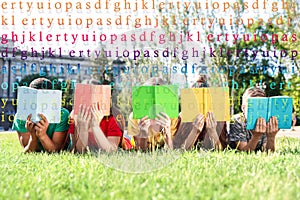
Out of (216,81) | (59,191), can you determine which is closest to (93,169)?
(59,191)

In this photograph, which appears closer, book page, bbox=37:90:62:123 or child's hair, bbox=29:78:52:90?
book page, bbox=37:90:62:123

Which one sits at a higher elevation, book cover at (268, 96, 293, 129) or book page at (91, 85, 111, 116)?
book page at (91, 85, 111, 116)

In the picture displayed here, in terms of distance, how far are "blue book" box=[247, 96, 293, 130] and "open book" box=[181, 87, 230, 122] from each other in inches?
11.0

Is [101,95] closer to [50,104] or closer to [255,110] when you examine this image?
[50,104]

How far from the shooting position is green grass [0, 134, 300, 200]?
2395 mm

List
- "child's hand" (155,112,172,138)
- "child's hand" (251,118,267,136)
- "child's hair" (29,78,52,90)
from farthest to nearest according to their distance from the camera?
"child's hair" (29,78,52,90) → "child's hand" (251,118,267,136) → "child's hand" (155,112,172,138)

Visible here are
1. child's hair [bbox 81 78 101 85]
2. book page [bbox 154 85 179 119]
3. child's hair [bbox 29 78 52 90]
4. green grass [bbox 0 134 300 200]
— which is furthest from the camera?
child's hair [bbox 29 78 52 90]

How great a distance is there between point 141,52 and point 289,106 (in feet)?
5.43

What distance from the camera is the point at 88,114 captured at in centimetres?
399

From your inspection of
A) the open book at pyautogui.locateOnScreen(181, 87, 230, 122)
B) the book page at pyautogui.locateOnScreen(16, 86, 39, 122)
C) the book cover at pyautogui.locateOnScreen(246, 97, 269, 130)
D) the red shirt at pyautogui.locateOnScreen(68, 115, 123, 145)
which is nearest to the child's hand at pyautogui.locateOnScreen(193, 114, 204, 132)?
the open book at pyautogui.locateOnScreen(181, 87, 230, 122)

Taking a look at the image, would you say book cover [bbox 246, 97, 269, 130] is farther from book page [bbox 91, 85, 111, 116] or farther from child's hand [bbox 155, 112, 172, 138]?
book page [bbox 91, 85, 111, 116]

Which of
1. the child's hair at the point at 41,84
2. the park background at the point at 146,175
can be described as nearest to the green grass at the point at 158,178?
the park background at the point at 146,175

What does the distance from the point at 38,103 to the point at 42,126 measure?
0.28 m

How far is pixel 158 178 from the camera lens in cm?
289
